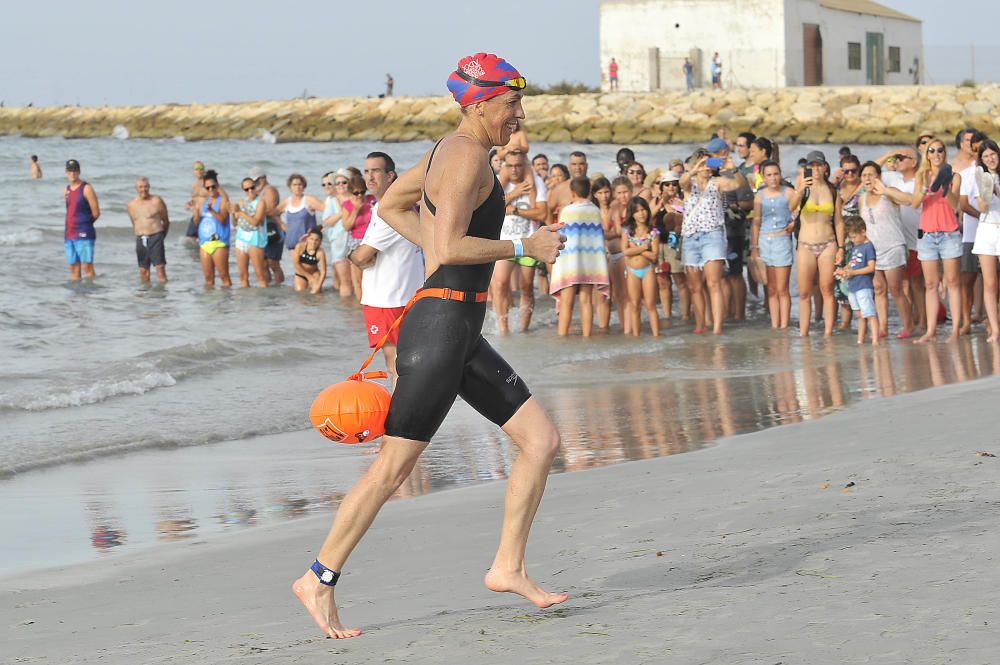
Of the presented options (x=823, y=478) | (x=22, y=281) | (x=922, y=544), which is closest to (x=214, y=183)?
(x=22, y=281)

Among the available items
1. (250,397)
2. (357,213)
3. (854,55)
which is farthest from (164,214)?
(854,55)

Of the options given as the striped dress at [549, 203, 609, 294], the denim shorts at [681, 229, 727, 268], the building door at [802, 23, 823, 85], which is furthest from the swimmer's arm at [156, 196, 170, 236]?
the building door at [802, 23, 823, 85]

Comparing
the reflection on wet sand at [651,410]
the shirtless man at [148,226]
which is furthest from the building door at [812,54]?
the reflection on wet sand at [651,410]

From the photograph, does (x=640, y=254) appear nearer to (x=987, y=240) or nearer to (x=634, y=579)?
(x=987, y=240)

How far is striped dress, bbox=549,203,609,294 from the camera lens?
43.0 ft

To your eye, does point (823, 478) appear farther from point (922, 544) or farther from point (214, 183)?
point (214, 183)

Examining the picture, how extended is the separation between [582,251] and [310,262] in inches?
212

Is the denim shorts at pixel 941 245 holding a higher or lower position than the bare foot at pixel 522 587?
higher

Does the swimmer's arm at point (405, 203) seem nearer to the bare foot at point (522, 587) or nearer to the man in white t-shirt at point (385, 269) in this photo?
the bare foot at point (522, 587)

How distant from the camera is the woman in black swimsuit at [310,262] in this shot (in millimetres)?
17453

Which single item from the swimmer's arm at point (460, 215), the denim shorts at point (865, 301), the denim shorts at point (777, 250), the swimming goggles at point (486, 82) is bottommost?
the denim shorts at point (865, 301)

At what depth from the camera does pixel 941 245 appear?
12.2 meters

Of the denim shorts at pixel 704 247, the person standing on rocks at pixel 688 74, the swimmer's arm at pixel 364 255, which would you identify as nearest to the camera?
the swimmer's arm at pixel 364 255

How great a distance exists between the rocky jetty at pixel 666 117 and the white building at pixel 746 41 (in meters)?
1.88
